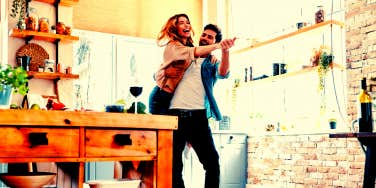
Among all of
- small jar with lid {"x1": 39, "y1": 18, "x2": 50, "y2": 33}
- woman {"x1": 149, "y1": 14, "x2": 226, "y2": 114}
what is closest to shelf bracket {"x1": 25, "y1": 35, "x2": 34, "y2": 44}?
small jar with lid {"x1": 39, "y1": 18, "x2": 50, "y2": 33}

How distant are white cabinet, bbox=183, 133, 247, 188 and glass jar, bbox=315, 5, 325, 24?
1.71 m

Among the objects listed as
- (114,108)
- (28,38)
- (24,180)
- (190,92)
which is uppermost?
(28,38)

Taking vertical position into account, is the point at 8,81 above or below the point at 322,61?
below

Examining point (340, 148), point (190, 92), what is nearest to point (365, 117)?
point (190, 92)

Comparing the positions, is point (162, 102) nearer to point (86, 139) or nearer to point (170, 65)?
point (170, 65)

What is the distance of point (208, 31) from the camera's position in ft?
12.1

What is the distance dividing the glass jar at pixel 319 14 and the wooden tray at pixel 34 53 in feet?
9.51

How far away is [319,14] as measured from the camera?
5.20 metres

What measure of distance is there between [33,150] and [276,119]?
446cm

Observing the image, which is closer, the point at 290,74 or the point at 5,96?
the point at 5,96

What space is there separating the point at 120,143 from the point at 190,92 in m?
1.35

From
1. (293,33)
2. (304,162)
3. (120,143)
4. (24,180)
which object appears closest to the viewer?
(24,180)

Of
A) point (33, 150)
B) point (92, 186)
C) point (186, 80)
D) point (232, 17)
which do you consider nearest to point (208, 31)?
point (186, 80)

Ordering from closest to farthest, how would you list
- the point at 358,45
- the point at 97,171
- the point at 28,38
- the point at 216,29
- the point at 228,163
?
1. the point at 216,29
2. the point at 358,45
3. the point at 97,171
4. the point at 28,38
5. the point at 228,163
